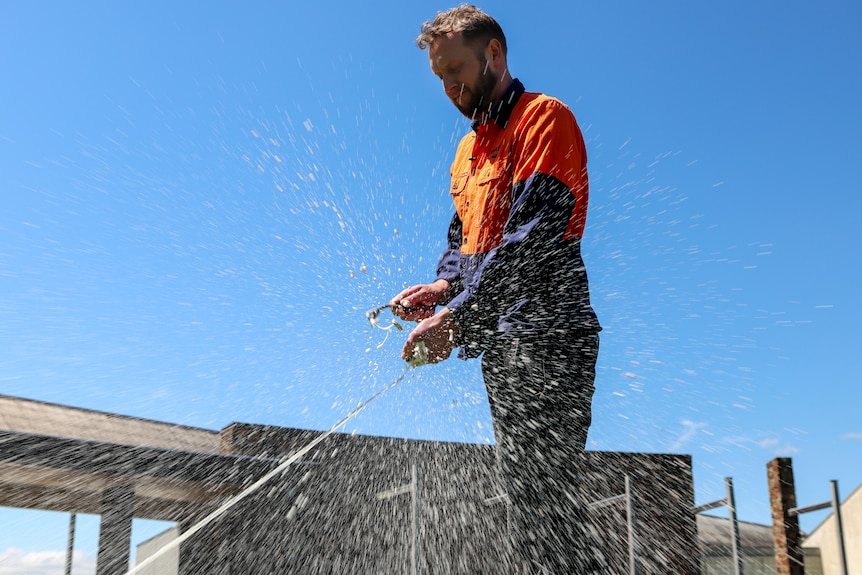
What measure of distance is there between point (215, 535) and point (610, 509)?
19.4ft

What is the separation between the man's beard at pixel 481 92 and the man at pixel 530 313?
0.02m

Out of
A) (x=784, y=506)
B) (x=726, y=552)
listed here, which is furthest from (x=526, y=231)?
(x=726, y=552)

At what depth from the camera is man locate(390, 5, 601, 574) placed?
1701mm

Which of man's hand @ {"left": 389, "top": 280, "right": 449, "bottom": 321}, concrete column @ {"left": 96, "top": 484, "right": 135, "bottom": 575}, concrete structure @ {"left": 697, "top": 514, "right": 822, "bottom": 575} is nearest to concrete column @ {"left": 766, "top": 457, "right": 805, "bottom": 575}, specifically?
concrete structure @ {"left": 697, "top": 514, "right": 822, "bottom": 575}

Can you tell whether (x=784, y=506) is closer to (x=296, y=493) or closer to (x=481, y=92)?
(x=296, y=493)

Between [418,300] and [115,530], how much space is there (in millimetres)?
6075

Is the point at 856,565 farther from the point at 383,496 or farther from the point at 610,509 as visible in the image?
the point at 383,496

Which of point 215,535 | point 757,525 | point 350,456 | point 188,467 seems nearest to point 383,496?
point 350,456

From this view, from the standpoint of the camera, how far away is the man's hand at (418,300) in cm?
218

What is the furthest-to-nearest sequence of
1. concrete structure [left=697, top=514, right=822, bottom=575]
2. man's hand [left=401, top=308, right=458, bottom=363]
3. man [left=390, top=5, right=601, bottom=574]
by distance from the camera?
1. concrete structure [left=697, top=514, right=822, bottom=575]
2. man's hand [left=401, top=308, right=458, bottom=363]
3. man [left=390, top=5, right=601, bottom=574]

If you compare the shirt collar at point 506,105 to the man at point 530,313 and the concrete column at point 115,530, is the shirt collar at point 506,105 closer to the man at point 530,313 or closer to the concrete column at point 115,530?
the man at point 530,313

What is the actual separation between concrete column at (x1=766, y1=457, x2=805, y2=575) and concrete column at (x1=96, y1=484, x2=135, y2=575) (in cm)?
664

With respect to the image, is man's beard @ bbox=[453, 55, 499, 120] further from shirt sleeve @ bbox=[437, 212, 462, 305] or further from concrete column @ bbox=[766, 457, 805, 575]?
concrete column @ bbox=[766, 457, 805, 575]

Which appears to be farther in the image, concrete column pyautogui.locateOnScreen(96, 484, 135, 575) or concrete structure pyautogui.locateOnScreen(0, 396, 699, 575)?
concrete structure pyautogui.locateOnScreen(0, 396, 699, 575)
